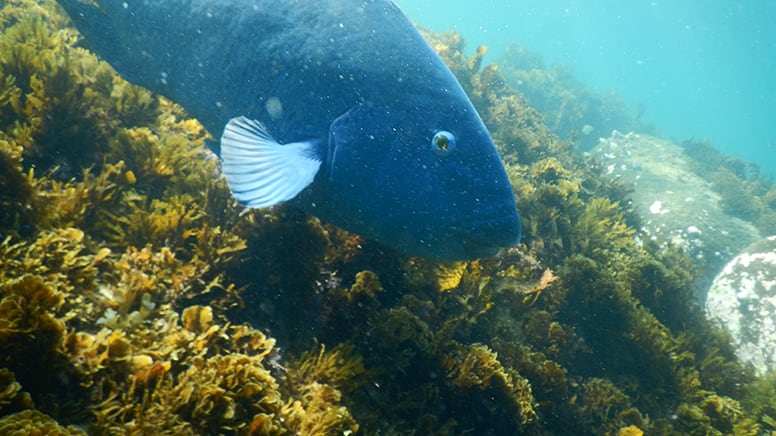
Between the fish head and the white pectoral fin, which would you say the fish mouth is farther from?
the white pectoral fin

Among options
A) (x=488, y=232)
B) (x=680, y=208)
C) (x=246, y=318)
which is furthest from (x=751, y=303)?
(x=246, y=318)

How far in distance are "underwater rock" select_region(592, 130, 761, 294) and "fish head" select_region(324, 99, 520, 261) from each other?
26.3 ft

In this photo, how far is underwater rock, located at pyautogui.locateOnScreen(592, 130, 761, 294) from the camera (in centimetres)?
1044

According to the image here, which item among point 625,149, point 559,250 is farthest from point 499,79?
point 559,250

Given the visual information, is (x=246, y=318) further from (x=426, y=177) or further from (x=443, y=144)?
(x=443, y=144)

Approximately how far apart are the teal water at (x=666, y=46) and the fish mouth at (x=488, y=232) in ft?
196

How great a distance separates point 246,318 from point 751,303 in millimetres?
9497

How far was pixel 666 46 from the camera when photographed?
12438 centimetres

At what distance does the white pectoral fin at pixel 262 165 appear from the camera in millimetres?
1924

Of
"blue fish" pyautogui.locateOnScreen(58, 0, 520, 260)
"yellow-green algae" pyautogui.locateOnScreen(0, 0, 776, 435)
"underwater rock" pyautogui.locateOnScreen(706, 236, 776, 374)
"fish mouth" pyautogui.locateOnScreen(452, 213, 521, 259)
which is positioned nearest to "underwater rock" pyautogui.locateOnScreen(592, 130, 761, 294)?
"underwater rock" pyautogui.locateOnScreen(706, 236, 776, 374)

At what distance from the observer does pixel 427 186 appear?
2.07 metres

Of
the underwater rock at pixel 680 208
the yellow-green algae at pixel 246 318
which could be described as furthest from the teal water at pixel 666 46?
the yellow-green algae at pixel 246 318

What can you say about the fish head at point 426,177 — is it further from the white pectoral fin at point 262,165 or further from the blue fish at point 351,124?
the white pectoral fin at point 262,165

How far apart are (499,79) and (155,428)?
1466 cm
